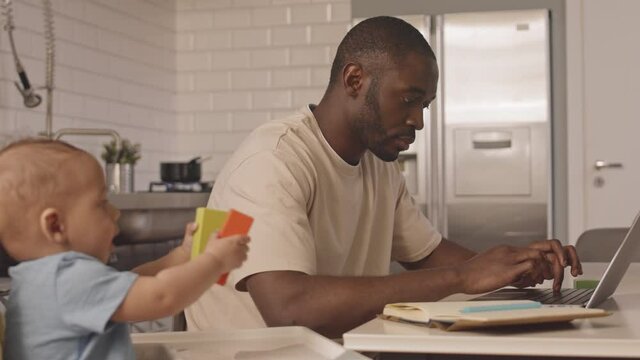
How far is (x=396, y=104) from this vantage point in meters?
1.96

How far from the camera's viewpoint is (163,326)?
425 centimetres

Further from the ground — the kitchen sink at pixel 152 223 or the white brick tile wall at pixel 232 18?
the white brick tile wall at pixel 232 18

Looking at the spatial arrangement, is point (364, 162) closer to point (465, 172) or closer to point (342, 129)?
point (342, 129)

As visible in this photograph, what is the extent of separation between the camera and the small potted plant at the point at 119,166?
413 centimetres

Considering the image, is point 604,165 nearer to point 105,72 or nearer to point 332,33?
point 332,33

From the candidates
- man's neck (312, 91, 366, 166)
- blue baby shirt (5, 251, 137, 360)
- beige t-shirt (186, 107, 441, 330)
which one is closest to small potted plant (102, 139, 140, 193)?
beige t-shirt (186, 107, 441, 330)

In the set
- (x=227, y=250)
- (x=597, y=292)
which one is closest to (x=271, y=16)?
(x=597, y=292)

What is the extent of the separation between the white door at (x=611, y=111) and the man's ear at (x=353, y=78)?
10.7ft

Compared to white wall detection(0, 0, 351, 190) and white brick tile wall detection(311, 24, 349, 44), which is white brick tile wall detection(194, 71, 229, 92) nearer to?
white wall detection(0, 0, 351, 190)

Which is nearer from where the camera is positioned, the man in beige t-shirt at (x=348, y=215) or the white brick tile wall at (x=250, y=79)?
the man in beige t-shirt at (x=348, y=215)

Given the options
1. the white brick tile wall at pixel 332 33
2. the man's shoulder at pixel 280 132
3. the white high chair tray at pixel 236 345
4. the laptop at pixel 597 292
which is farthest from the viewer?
the white brick tile wall at pixel 332 33

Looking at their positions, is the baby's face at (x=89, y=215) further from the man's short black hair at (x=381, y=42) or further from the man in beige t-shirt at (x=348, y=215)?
the man's short black hair at (x=381, y=42)

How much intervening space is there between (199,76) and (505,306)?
4459 millimetres

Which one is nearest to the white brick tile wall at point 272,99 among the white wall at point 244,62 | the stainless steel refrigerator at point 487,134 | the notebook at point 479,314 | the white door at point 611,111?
the white wall at point 244,62
